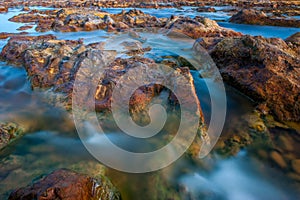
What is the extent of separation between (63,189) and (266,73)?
4.08 m

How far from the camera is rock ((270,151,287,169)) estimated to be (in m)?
3.21

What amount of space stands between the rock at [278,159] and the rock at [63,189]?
2.41 metres

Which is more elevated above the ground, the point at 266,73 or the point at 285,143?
the point at 266,73

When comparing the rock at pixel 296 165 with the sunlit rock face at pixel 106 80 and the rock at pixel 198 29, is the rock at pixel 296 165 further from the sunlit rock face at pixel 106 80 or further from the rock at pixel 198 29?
the rock at pixel 198 29

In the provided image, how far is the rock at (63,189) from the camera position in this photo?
2129mm

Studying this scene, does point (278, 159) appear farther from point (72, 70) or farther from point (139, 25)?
point (139, 25)

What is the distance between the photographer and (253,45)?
5027mm

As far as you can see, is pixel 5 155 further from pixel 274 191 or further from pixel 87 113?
pixel 274 191

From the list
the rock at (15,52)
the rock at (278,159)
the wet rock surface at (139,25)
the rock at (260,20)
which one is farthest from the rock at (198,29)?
the rock at (278,159)

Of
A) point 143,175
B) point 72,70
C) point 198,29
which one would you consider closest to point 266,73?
point 143,175

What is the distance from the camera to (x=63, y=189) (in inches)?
85.0

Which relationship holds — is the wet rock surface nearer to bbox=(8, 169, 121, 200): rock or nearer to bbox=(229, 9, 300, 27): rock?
bbox=(229, 9, 300, 27): rock

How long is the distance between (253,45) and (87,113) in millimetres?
3839

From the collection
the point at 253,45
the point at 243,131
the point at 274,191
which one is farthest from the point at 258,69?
the point at 274,191
